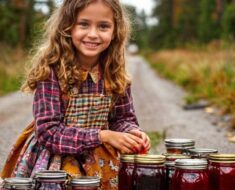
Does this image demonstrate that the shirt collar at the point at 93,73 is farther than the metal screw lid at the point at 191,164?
Yes

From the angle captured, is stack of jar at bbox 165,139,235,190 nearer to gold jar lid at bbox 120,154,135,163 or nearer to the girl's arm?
gold jar lid at bbox 120,154,135,163

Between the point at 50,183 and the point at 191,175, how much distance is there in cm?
58

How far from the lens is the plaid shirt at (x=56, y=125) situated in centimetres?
350

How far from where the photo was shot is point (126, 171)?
3.05 metres

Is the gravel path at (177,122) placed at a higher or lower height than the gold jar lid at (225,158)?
higher

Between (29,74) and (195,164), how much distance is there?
129 cm

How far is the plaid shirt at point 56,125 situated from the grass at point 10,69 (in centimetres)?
1169

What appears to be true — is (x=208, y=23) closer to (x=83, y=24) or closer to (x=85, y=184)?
(x=83, y=24)

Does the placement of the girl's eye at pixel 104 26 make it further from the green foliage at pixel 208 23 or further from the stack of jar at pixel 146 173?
the green foliage at pixel 208 23

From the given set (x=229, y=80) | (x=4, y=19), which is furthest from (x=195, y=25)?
(x=229, y=80)

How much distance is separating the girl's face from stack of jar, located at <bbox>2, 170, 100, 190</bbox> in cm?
106

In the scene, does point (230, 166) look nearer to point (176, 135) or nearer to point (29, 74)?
point (29, 74)

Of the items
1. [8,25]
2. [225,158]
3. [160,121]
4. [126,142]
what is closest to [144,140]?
[126,142]

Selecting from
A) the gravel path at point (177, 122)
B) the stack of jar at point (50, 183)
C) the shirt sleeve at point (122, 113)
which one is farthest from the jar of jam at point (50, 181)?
the gravel path at point (177, 122)
